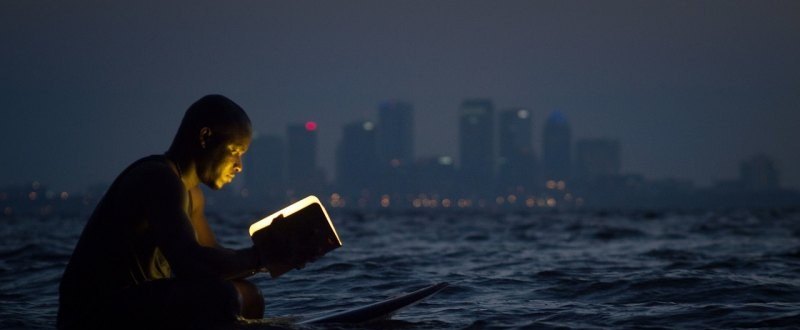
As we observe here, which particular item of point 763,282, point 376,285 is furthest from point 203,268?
point 763,282

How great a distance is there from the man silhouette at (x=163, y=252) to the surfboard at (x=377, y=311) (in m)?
1.45

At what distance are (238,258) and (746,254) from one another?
561 inches

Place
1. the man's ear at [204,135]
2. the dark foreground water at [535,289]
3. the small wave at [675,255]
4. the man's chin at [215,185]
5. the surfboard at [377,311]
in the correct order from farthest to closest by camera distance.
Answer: the small wave at [675,255] → the dark foreground water at [535,289] → the surfboard at [377,311] → the man's chin at [215,185] → the man's ear at [204,135]

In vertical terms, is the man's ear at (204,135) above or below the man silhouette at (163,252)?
above

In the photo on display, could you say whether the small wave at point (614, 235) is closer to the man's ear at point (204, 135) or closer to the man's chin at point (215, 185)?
the man's chin at point (215, 185)

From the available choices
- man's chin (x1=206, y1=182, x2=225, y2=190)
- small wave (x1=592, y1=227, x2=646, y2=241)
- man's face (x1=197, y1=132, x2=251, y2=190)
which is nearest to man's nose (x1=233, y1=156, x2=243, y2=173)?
man's face (x1=197, y1=132, x2=251, y2=190)

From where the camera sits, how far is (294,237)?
515 centimetres

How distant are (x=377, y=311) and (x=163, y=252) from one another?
2.26 metres

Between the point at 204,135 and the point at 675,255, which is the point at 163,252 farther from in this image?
the point at 675,255

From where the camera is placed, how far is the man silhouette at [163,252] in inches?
199

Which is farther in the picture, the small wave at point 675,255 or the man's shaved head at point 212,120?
the small wave at point 675,255

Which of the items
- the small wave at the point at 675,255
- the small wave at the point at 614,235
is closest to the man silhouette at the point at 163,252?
the small wave at the point at 675,255

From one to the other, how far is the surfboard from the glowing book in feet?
5.64

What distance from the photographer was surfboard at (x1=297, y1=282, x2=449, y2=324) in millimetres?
6809
